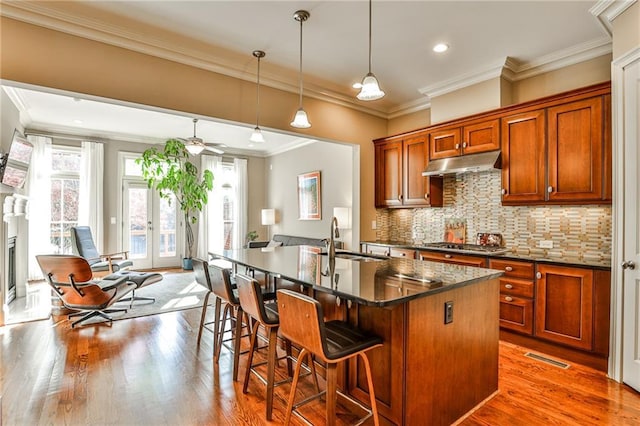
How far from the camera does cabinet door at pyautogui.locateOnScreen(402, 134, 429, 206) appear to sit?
4.38 m

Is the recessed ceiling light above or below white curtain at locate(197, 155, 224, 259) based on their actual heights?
above

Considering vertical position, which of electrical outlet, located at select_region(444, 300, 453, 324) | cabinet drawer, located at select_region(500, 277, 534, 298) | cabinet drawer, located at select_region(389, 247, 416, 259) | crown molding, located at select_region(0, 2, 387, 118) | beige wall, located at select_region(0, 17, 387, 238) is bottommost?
cabinet drawer, located at select_region(500, 277, 534, 298)

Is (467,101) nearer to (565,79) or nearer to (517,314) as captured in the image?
(565,79)

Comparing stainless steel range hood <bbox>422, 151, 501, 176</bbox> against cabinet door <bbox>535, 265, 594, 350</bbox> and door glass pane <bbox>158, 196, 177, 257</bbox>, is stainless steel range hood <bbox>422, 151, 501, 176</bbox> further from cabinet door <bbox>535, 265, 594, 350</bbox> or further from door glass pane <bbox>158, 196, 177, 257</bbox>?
door glass pane <bbox>158, 196, 177, 257</bbox>

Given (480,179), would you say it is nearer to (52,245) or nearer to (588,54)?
(588,54)

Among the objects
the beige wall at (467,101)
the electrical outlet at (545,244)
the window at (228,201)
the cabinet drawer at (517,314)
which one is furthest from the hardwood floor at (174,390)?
the window at (228,201)

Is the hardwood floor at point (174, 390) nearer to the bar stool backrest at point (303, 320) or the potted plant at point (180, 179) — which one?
the bar stool backrest at point (303, 320)

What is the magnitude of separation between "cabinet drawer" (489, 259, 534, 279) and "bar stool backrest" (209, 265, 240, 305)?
2559mm

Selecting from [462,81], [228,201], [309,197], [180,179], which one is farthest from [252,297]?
[228,201]

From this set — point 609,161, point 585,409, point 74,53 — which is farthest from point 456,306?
point 74,53

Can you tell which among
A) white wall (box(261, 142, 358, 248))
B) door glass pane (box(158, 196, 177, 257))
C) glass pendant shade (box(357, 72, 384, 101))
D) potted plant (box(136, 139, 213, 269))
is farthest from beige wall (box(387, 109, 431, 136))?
door glass pane (box(158, 196, 177, 257))

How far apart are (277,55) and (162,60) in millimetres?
1126

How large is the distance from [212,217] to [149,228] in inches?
54.4

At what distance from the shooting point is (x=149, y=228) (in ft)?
24.3
